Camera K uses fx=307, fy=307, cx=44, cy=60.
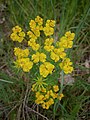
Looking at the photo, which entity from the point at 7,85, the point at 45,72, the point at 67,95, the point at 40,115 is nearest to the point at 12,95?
the point at 7,85

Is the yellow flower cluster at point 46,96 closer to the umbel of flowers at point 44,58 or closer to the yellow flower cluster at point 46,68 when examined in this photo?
the umbel of flowers at point 44,58

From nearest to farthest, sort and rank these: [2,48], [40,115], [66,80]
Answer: [40,115] < [66,80] < [2,48]

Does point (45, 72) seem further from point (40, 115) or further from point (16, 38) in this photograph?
point (40, 115)

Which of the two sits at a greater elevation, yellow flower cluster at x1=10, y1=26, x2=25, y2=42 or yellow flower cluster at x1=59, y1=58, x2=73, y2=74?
yellow flower cluster at x1=10, y1=26, x2=25, y2=42

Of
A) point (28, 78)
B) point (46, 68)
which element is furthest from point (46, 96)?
point (46, 68)

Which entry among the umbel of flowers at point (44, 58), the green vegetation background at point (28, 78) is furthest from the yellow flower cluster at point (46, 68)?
the green vegetation background at point (28, 78)

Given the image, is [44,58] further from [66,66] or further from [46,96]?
[46,96]

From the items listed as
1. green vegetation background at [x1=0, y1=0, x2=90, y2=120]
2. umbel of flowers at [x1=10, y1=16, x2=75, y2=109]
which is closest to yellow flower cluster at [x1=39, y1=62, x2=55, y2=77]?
umbel of flowers at [x1=10, y1=16, x2=75, y2=109]

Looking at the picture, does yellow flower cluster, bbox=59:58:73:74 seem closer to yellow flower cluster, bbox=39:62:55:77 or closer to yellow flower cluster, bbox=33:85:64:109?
yellow flower cluster, bbox=39:62:55:77
